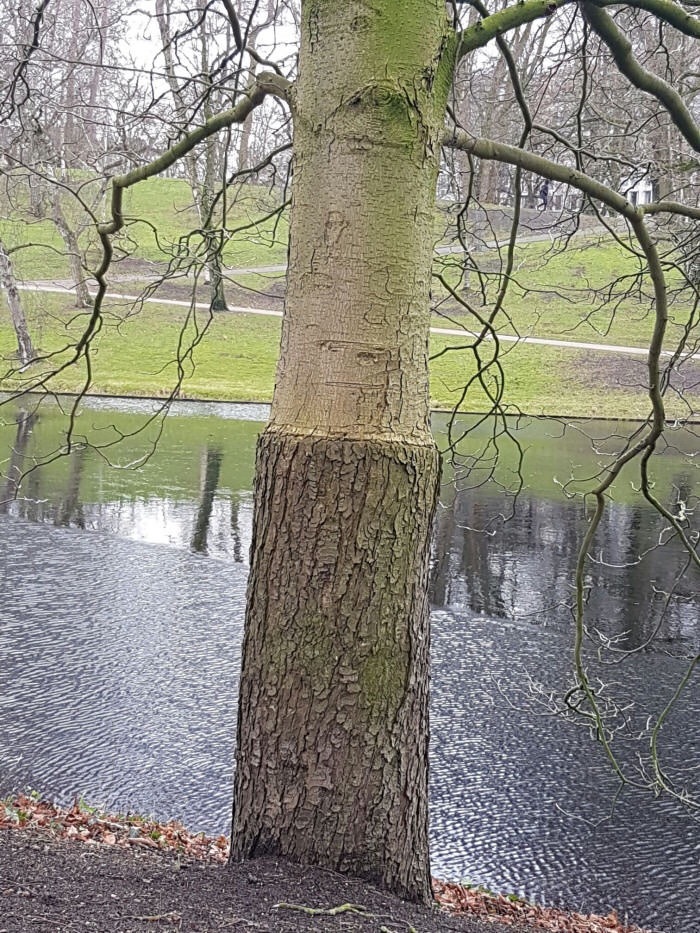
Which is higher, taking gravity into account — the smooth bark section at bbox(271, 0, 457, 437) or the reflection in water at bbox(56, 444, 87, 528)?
the smooth bark section at bbox(271, 0, 457, 437)

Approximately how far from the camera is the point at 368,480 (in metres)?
2.35

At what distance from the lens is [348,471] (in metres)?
2.34

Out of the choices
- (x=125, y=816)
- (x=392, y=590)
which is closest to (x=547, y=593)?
(x=125, y=816)

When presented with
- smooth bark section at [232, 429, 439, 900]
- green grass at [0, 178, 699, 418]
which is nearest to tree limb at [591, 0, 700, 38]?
smooth bark section at [232, 429, 439, 900]

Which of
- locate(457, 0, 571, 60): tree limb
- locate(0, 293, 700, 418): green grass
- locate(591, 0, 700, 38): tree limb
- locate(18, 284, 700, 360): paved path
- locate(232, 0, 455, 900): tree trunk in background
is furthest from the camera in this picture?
locate(18, 284, 700, 360): paved path

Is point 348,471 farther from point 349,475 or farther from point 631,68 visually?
point 631,68

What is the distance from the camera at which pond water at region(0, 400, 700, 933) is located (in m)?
4.59

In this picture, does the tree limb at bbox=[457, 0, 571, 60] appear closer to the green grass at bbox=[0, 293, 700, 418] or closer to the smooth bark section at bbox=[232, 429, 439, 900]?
the smooth bark section at bbox=[232, 429, 439, 900]

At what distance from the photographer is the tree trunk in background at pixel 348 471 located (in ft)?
7.72

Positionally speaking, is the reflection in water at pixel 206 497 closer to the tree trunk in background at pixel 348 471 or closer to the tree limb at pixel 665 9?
the tree trunk in background at pixel 348 471

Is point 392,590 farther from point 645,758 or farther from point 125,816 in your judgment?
point 645,758

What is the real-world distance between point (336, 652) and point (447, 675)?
4.38 m

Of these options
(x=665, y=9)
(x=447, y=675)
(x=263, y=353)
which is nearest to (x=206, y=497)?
(x=447, y=675)

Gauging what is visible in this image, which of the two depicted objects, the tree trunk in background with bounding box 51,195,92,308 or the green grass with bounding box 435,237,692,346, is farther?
the green grass with bounding box 435,237,692,346
